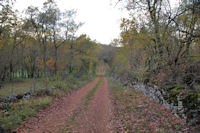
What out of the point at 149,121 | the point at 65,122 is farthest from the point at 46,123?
the point at 149,121

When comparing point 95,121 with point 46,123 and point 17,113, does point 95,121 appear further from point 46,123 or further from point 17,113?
point 17,113

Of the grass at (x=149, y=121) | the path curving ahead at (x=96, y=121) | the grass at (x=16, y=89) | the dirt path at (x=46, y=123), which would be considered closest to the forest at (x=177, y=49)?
the grass at (x=149, y=121)

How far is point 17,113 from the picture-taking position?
702cm

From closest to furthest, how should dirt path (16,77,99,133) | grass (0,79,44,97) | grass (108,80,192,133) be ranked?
grass (108,80,192,133) < dirt path (16,77,99,133) < grass (0,79,44,97)

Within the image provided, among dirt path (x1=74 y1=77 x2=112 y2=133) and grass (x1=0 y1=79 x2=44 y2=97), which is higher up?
grass (x1=0 y1=79 x2=44 y2=97)

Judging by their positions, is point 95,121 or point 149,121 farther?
point 95,121

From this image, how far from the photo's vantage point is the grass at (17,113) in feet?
18.6

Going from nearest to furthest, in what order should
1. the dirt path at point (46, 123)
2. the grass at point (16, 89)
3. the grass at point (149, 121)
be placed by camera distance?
the grass at point (149, 121) < the dirt path at point (46, 123) < the grass at point (16, 89)

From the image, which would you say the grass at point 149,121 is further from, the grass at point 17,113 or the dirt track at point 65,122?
the grass at point 17,113

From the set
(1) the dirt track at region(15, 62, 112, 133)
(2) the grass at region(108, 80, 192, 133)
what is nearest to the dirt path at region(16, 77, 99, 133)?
(1) the dirt track at region(15, 62, 112, 133)

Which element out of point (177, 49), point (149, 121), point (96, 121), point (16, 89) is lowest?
point (96, 121)

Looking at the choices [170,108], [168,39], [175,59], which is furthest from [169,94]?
[168,39]

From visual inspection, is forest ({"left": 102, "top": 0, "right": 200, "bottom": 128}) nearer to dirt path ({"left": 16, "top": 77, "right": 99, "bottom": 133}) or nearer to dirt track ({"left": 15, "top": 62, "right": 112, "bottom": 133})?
dirt track ({"left": 15, "top": 62, "right": 112, "bottom": 133})

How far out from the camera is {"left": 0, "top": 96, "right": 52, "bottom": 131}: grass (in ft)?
18.6
